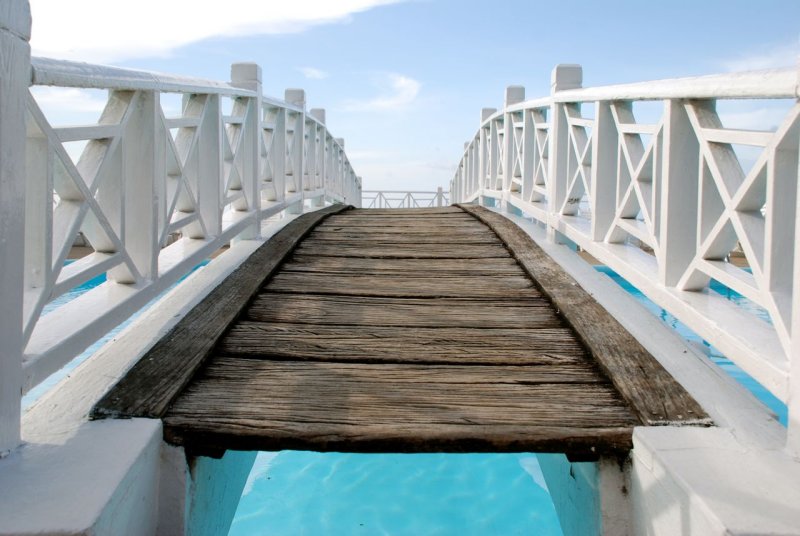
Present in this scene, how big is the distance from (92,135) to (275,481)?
319 centimetres

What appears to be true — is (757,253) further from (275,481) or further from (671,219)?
(275,481)

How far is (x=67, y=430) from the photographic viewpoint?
1745 millimetres

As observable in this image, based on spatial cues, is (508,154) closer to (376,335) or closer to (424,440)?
(376,335)

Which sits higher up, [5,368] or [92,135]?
[92,135]

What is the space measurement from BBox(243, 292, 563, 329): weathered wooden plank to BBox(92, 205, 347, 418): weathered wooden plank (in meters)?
0.13

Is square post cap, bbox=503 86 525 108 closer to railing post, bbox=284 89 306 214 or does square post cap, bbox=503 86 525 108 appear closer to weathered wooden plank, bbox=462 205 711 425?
railing post, bbox=284 89 306 214

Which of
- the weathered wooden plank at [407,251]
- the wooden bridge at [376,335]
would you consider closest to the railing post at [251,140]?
the weathered wooden plank at [407,251]

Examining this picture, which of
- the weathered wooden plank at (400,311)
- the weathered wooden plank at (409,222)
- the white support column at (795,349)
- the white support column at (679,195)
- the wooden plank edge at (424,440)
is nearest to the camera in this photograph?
the white support column at (795,349)

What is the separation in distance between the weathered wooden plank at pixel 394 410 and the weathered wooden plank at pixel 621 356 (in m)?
0.07

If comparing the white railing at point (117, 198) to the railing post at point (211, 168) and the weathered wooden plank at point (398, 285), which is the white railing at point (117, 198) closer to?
the railing post at point (211, 168)

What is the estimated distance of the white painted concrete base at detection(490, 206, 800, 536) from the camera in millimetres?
1381

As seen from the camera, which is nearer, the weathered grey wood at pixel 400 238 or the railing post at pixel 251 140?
the railing post at pixel 251 140

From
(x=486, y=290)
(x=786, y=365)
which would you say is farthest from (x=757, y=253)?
(x=486, y=290)

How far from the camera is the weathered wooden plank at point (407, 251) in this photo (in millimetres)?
4066
